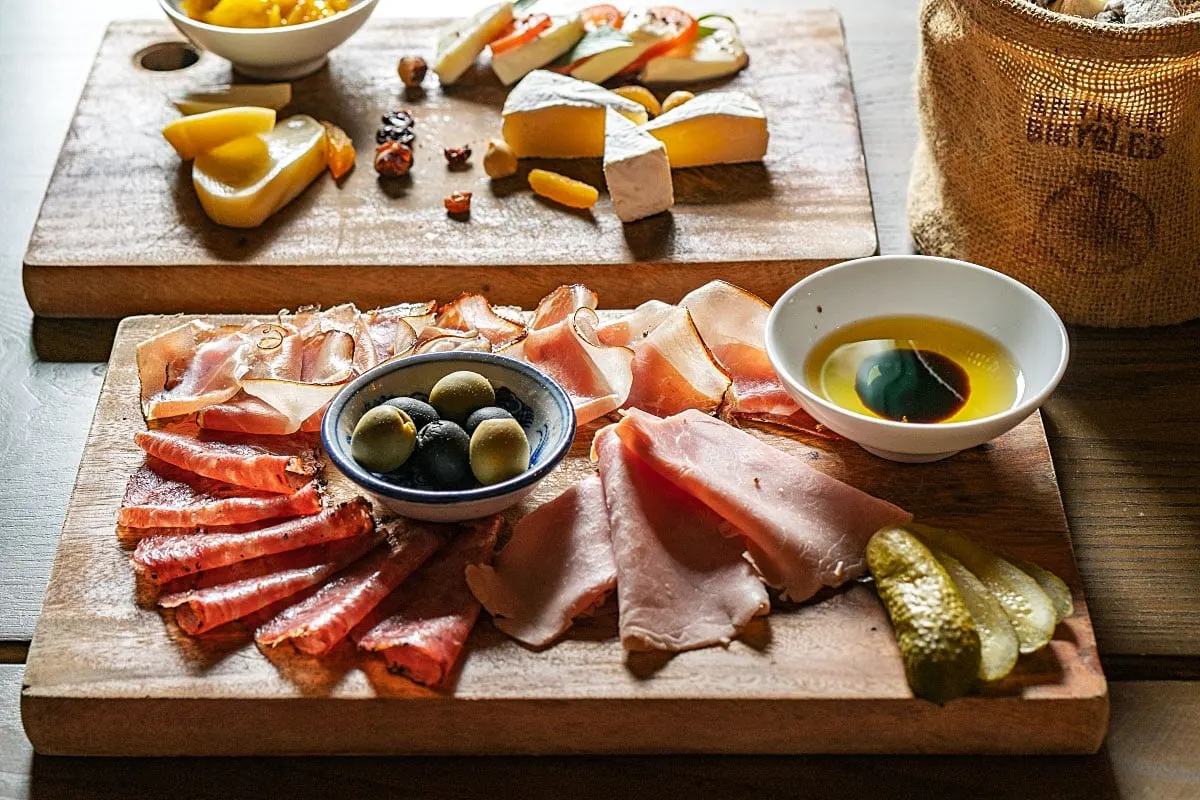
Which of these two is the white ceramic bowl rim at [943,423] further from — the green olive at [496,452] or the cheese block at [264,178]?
the cheese block at [264,178]

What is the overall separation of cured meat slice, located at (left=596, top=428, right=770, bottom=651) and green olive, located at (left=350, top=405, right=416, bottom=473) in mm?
266

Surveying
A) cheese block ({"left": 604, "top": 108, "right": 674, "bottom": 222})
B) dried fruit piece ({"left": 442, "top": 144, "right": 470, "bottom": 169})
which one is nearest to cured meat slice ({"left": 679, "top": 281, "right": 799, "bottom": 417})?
cheese block ({"left": 604, "top": 108, "right": 674, "bottom": 222})

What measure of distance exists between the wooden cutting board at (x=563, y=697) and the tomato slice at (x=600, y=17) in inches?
59.8

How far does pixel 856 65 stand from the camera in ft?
9.39

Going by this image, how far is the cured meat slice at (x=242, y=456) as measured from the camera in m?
1.69

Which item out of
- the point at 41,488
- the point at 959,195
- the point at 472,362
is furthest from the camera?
the point at 959,195

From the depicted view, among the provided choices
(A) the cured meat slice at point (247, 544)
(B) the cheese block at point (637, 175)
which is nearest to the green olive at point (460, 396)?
(A) the cured meat slice at point (247, 544)

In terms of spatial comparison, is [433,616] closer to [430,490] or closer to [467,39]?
[430,490]

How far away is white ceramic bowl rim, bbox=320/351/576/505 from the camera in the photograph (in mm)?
1541

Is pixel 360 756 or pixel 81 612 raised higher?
pixel 81 612

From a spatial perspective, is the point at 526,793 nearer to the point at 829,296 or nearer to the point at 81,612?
the point at 81,612

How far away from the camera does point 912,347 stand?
186cm

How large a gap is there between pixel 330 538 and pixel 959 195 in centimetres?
120

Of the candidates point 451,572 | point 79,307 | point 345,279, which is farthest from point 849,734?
point 79,307
